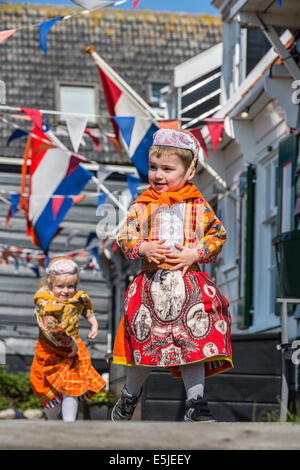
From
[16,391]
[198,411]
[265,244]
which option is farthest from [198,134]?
[16,391]

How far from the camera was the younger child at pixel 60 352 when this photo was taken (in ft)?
21.4

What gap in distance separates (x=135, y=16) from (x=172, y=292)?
1776 centimetres

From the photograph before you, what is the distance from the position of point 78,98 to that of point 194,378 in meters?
16.1

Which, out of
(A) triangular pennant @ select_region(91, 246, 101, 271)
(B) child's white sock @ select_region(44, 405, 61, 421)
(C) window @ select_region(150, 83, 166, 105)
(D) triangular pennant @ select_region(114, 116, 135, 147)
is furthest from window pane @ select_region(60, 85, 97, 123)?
(B) child's white sock @ select_region(44, 405, 61, 421)

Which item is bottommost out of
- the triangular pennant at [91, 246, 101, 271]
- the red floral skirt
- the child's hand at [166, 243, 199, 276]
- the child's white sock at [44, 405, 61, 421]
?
the child's white sock at [44, 405, 61, 421]

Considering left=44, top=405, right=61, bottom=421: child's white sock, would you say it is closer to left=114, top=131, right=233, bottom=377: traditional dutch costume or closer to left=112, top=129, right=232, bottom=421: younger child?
left=112, top=129, right=232, bottom=421: younger child

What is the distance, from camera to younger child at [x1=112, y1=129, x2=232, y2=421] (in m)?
4.48

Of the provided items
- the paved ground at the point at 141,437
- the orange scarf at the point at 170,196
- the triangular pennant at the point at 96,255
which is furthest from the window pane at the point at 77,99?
the paved ground at the point at 141,437

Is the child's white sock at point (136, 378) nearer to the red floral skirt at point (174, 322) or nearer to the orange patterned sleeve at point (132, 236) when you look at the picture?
the red floral skirt at point (174, 322)

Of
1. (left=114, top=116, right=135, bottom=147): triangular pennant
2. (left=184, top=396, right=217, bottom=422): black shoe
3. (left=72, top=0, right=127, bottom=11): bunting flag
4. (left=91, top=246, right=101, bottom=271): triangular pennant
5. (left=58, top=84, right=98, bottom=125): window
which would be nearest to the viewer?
(left=184, top=396, right=217, bottom=422): black shoe

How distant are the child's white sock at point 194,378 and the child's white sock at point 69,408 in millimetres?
2063

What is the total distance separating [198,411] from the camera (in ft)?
14.5

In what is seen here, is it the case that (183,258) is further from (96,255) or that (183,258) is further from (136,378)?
(96,255)
